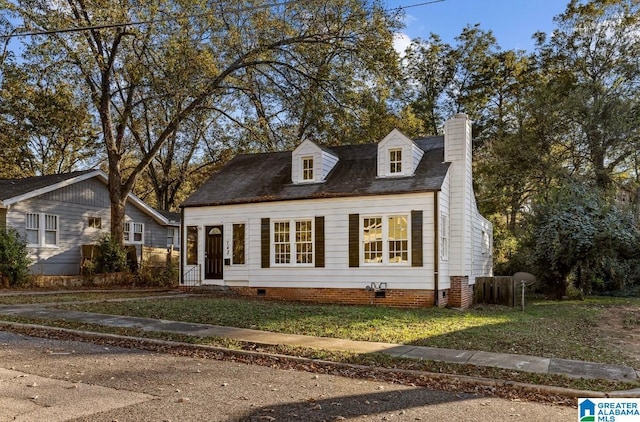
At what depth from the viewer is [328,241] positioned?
17.0 meters

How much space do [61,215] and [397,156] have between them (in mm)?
15965

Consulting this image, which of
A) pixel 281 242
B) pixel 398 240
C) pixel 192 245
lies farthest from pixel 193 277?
pixel 398 240

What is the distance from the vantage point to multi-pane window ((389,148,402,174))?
17078mm

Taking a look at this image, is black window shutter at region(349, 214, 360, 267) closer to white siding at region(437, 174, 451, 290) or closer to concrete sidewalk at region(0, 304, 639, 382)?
white siding at region(437, 174, 451, 290)

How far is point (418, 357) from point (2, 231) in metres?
18.0

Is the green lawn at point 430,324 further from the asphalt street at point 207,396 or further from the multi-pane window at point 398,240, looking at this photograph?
the asphalt street at point 207,396

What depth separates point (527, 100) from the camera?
26172mm

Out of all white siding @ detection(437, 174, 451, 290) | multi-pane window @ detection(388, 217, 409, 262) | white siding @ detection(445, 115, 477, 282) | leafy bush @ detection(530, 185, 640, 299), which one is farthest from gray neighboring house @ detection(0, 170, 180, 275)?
leafy bush @ detection(530, 185, 640, 299)

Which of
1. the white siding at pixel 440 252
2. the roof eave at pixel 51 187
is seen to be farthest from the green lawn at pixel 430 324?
the roof eave at pixel 51 187

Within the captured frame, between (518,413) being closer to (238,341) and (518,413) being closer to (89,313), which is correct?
(238,341)

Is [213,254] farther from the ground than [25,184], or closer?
closer

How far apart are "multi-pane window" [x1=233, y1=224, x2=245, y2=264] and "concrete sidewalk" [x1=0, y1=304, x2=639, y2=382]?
7015 millimetres

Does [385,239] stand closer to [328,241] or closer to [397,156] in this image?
[328,241]

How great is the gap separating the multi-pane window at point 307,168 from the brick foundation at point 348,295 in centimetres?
403
